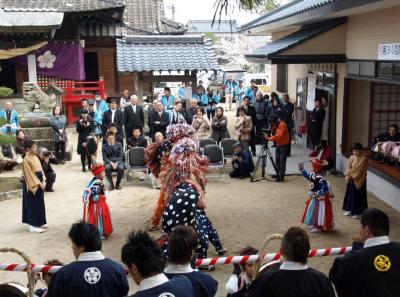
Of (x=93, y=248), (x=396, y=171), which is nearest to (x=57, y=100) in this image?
(x=396, y=171)

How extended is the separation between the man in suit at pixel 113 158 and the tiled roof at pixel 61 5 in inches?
418

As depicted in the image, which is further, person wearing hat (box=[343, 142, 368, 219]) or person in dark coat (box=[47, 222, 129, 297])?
person wearing hat (box=[343, 142, 368, 219])

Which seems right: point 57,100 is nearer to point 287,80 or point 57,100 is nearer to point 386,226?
point 287,80

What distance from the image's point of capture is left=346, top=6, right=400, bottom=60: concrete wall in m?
10.1

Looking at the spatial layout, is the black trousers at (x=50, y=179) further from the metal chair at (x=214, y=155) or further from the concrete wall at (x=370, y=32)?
the concrete wall at (x=370, y=32)

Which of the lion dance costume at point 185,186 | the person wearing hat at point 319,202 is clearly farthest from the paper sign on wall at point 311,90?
the lion dance costume at point 185,186

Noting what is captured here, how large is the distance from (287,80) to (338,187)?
8.70 meters

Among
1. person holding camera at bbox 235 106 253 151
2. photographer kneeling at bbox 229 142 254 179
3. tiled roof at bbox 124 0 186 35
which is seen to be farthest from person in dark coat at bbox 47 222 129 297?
tiled roof at bbox 124 0 186 35

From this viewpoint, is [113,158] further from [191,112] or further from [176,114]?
[191,112]

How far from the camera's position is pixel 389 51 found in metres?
10.2

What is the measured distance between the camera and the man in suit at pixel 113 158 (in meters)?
12.1

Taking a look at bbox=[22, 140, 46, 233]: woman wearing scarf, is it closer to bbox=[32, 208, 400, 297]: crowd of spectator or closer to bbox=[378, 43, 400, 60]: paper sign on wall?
bbox=[32, 208, 400, 297]: crowd of spectator

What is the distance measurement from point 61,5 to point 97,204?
50.3 ft

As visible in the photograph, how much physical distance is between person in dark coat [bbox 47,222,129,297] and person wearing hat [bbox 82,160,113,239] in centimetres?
470
